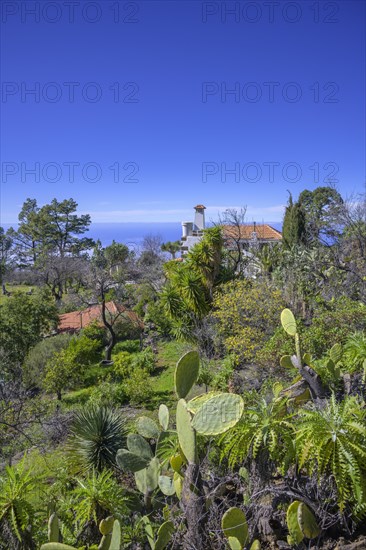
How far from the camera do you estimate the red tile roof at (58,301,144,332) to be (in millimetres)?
18109

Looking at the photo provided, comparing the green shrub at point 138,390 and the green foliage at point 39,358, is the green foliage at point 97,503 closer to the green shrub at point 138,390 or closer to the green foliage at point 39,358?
the green shrub at point 138,390

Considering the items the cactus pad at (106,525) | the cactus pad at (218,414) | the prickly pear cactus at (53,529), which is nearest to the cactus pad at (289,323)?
the cactus pad at (218,414)

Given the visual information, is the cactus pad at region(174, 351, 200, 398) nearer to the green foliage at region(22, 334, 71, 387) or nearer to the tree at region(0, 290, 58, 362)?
the green foliage at region(22, 334, 71, 387)

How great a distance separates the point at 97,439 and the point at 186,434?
2822 mm

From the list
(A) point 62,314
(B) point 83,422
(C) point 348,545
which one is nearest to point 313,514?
(C) point 348,545

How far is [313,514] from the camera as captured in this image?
132 inches

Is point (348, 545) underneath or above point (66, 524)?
above

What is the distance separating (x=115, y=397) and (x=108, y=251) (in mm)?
22323

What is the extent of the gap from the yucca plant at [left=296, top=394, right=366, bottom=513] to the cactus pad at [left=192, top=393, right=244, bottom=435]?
1.75 ft

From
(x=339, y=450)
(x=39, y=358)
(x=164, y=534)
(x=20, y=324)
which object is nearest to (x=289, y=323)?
(x=339, y=450)

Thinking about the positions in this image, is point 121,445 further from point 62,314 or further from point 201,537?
point 62,314

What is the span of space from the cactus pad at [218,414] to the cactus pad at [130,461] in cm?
117

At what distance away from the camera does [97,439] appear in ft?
18.9

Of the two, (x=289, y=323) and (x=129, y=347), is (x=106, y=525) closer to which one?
(x=289, y=323)
